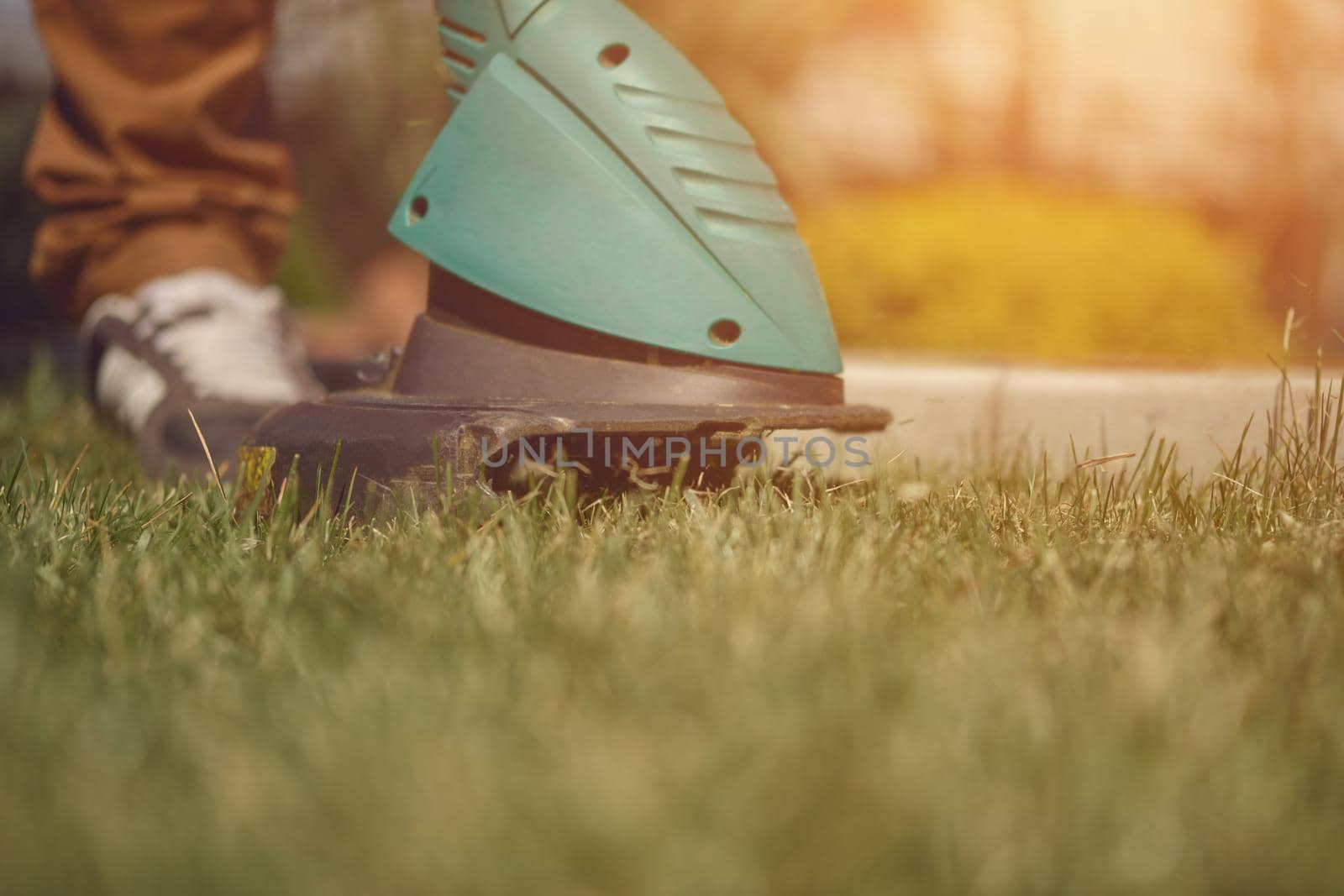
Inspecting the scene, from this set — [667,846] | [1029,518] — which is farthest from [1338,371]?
[667,846]

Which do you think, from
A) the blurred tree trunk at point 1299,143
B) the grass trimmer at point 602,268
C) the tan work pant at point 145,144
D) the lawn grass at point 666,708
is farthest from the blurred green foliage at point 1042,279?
the lawn grass at point 666,708

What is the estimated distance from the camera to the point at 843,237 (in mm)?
3934

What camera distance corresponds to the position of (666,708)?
81 centimetres

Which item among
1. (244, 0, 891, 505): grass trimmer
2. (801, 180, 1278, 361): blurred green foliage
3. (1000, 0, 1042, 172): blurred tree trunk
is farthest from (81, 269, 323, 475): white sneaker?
(1000, 0, 1042, 172): blurred tree trunk

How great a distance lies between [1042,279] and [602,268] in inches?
99.4

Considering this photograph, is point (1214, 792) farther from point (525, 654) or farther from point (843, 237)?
point (843, 237)

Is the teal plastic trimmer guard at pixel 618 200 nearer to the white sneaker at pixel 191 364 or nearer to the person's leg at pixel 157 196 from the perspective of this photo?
the white sneaker at pixel 191 364

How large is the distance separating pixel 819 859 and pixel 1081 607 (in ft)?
1.66

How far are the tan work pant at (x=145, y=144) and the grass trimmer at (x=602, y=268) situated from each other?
0.91 m

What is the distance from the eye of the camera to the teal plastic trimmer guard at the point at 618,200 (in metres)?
1.46

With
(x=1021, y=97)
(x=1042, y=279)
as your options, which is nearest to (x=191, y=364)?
(x=1042, y=279)

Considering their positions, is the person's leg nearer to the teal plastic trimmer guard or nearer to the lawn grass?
the teal plastic trimmer guard

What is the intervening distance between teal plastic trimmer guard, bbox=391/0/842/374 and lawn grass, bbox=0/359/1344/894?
267 millimetres

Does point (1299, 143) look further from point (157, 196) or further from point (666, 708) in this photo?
point (666, 708)
